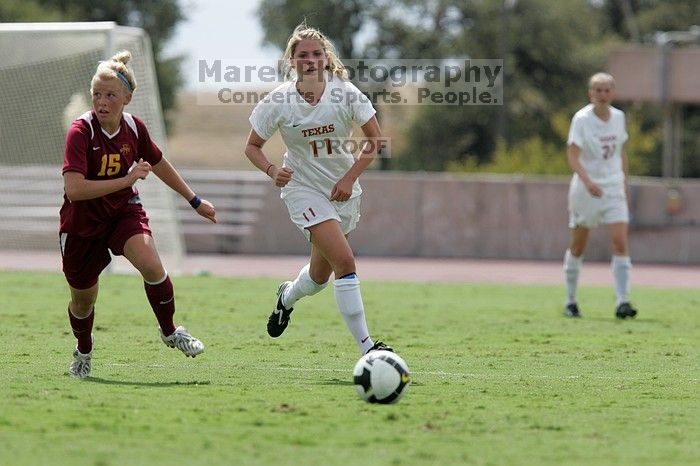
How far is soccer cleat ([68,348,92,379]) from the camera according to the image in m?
7.87

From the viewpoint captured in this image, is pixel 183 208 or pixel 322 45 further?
pixel 183 208

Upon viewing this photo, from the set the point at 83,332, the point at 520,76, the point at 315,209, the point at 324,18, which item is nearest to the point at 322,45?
the point at 315,209

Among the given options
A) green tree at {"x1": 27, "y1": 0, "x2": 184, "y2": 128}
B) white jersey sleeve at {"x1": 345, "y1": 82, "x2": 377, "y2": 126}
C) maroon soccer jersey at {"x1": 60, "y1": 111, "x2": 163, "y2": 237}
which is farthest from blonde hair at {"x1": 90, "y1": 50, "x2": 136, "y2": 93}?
green tree at {"x1": 27, "y1": 0, "x2": 184, "y2": 128}

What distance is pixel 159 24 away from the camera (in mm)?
53281

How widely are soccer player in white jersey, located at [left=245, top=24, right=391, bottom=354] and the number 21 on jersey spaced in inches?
39.2

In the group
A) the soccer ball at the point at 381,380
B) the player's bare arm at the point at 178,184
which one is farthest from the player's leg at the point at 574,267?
the soccer ball at the point at 381,380

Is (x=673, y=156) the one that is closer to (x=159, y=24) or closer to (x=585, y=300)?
(x=585, y=300)

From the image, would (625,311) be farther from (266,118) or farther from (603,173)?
(266,118)

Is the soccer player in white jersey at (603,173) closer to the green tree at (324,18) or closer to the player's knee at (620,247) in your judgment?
the player's knee at (620,247)

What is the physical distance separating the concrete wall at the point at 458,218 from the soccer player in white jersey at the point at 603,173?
10.9m

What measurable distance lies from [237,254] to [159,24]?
3065cm

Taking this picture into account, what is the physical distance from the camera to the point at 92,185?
7508mm

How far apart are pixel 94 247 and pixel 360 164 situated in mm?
1677

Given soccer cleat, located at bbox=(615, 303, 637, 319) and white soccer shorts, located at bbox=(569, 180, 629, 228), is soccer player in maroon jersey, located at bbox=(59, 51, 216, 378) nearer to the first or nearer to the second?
white soccer shorts, located at bbox=(569, 180, 629, 228)
